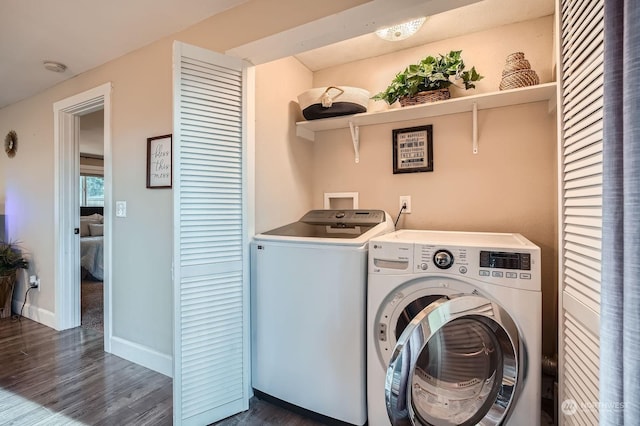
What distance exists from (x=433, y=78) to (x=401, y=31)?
1.12 ft

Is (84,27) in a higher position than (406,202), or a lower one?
higher

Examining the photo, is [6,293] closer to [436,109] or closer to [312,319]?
[312,319]

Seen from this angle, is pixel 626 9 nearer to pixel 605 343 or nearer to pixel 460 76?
pixel 605 343

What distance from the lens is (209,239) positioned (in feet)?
5.04

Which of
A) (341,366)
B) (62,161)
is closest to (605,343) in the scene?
(341,366)

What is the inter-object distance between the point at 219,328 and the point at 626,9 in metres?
1.78

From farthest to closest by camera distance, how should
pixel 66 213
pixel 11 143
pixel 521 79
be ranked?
pixel 11 143 < pixel 66 213 < pixel 521 79

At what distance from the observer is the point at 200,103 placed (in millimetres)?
1509

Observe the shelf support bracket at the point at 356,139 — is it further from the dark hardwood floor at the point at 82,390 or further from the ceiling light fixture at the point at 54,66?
the ceiling light fixture at the point at 54,66

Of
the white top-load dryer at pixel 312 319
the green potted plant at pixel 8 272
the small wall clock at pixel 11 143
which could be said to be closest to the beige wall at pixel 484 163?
the white top-load dryer at pixel 312 319

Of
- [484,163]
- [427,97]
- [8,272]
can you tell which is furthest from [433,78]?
[8,272]

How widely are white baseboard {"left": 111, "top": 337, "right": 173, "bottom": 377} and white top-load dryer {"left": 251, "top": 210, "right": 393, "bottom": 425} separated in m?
0.68

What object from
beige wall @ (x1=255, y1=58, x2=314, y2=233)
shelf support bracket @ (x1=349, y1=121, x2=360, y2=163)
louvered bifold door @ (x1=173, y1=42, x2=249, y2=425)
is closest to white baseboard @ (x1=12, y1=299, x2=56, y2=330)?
louvered bifold door @ (x1=173, y1=42, x2=249, y2=425)

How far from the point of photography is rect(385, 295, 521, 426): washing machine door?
102 cm
